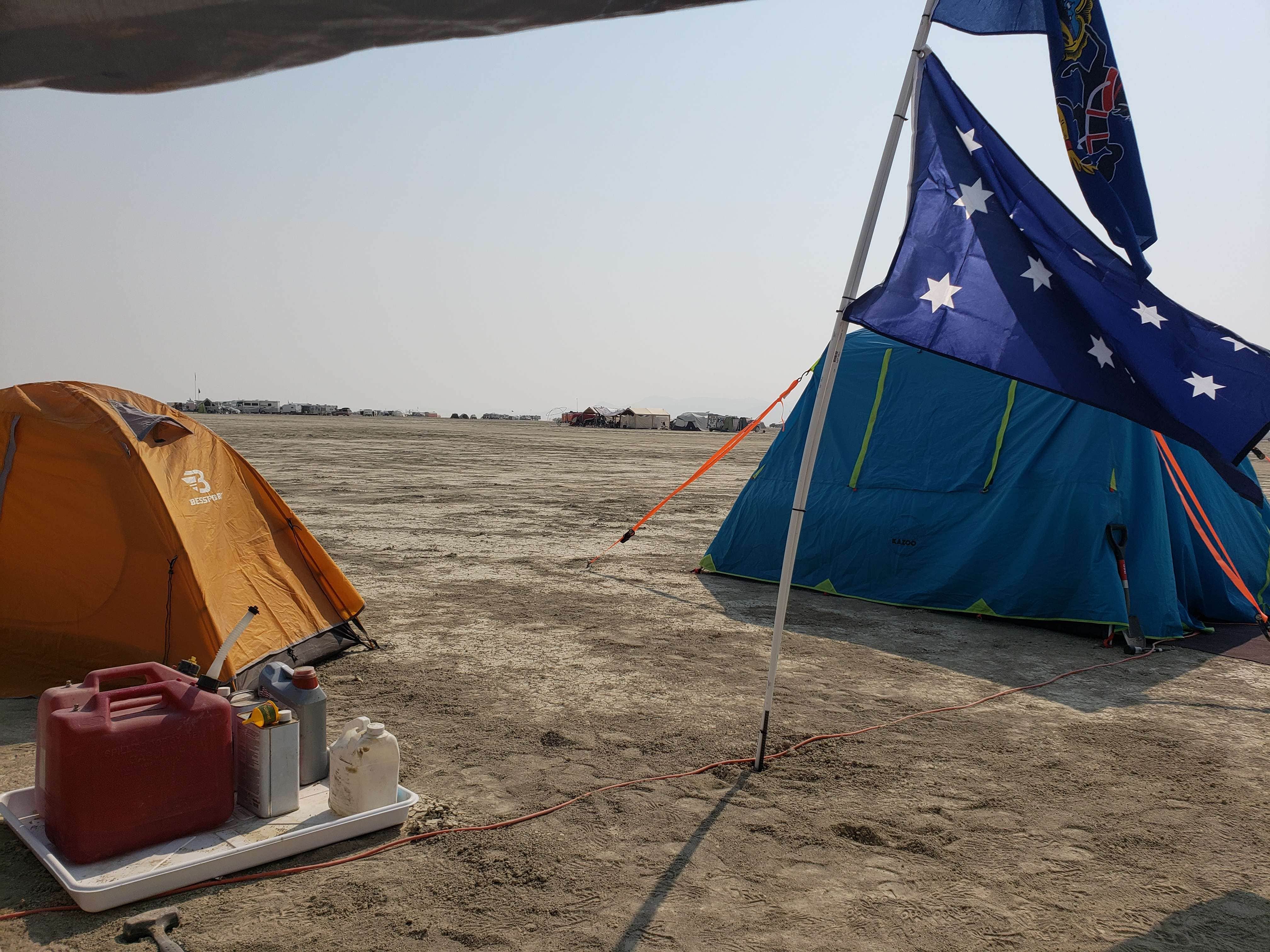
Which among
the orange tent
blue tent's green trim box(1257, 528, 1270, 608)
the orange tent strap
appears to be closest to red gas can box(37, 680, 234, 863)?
the orange tent

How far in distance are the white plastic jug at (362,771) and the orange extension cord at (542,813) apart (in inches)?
8.2

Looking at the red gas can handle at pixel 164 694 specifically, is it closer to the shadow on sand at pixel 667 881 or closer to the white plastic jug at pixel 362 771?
the white plastic jug at pixel 362 771

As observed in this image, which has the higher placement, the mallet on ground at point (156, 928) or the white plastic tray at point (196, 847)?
the white plastic tray at point (196, 847)

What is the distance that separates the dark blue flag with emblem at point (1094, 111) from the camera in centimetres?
429

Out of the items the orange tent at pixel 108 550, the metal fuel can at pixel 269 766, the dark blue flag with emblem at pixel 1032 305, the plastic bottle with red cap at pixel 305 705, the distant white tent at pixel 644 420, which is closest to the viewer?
the metal fuel can at pixel 269 766

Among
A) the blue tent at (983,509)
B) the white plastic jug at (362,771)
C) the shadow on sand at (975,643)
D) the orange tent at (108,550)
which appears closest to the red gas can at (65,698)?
the white plastic jug at (362,771)

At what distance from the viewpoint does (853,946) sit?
310cm

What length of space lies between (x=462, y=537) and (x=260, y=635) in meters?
6.21

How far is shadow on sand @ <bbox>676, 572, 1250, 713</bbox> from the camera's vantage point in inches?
247

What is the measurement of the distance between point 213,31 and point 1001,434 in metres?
8.34

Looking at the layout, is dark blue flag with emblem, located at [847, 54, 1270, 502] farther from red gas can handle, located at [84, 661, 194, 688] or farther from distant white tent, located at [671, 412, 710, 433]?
distant white tent, located at [671, 412, 710, 433]

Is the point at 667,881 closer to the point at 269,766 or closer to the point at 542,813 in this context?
the point at 542,813

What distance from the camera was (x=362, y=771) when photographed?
383 cm

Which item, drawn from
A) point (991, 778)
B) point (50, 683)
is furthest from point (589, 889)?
point (50, 683)
